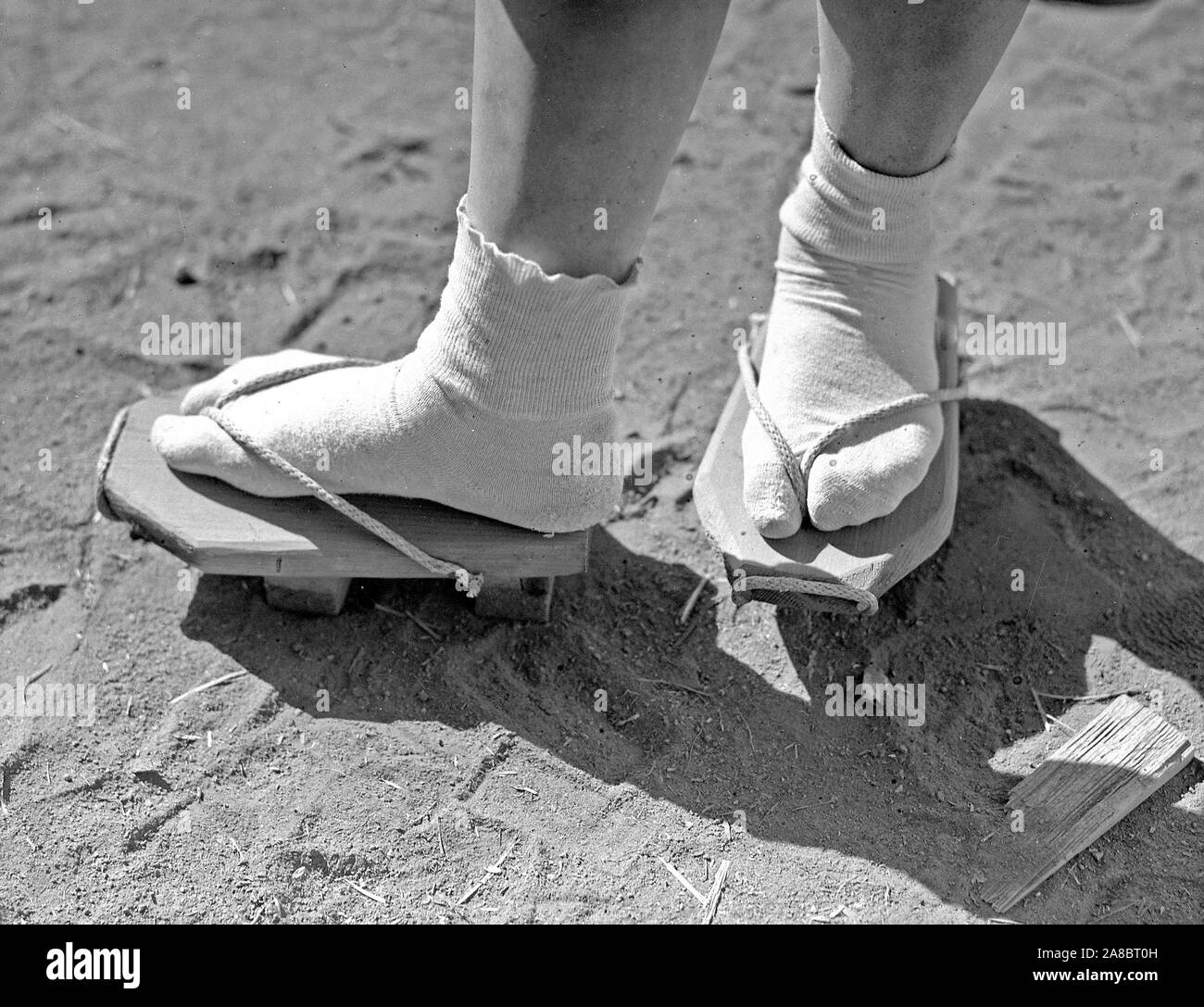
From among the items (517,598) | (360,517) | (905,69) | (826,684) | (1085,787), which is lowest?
(1085,787)

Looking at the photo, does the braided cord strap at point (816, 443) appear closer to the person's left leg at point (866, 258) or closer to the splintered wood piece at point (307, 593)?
the person's left leg at point (866, 258)

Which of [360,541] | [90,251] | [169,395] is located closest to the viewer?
[360,541]

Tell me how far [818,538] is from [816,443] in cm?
14

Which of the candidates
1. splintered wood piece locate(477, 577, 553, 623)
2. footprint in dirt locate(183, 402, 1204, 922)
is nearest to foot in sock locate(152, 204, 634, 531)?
splintered wood piece locate(477, 577, 553, 623)

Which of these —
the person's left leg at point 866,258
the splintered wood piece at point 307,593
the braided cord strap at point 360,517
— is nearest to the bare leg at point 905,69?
the person's left leg at point 866,258

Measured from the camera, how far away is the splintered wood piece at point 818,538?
5.43ft

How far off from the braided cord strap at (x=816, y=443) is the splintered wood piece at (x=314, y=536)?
1.02 feet

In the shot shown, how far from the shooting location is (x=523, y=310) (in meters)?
1.47

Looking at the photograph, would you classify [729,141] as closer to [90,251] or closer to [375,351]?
[375,351]

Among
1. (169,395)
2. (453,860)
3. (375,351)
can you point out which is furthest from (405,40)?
(453,860)

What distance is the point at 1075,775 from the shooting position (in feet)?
5.28

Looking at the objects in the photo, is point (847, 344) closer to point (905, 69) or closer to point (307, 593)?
point (905, 69)

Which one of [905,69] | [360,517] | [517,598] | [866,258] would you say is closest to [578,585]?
[517,598]
